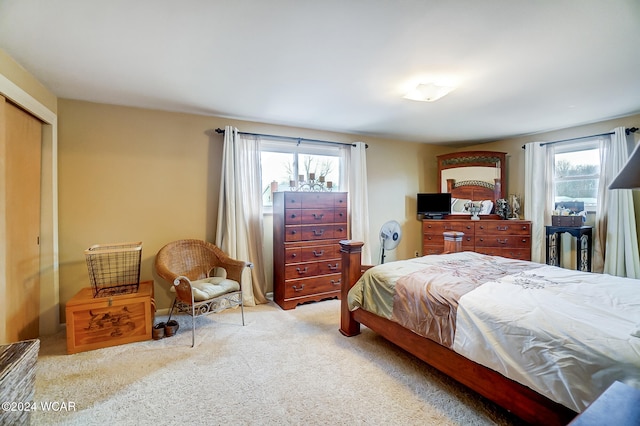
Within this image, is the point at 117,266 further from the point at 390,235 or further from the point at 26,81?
the point at 390,235

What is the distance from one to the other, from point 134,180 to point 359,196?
305cm

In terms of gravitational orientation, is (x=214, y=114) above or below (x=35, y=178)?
above

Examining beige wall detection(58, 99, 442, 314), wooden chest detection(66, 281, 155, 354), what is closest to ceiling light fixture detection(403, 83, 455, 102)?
beige wall detection(58, 99, 442, 314)

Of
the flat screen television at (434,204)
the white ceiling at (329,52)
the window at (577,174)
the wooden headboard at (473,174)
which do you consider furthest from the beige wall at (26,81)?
the window at (577,174)

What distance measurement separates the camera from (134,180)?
10.6 ft

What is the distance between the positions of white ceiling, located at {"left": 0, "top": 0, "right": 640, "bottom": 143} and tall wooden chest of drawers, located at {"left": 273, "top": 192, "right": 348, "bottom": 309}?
1.17 m

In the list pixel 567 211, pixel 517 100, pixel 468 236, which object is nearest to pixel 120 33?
pixel 517 100

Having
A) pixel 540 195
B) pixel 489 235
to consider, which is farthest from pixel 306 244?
pixel 540 195

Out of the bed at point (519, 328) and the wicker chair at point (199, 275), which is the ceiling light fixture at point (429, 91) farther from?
the wicker chair at point (199, 275)

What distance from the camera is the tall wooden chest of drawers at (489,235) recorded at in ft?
14.4

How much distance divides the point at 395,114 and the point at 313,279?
94.9 inches

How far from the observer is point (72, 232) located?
3.01m

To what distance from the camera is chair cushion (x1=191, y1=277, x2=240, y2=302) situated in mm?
2641

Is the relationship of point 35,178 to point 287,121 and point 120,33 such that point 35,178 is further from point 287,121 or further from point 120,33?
point 287,121
